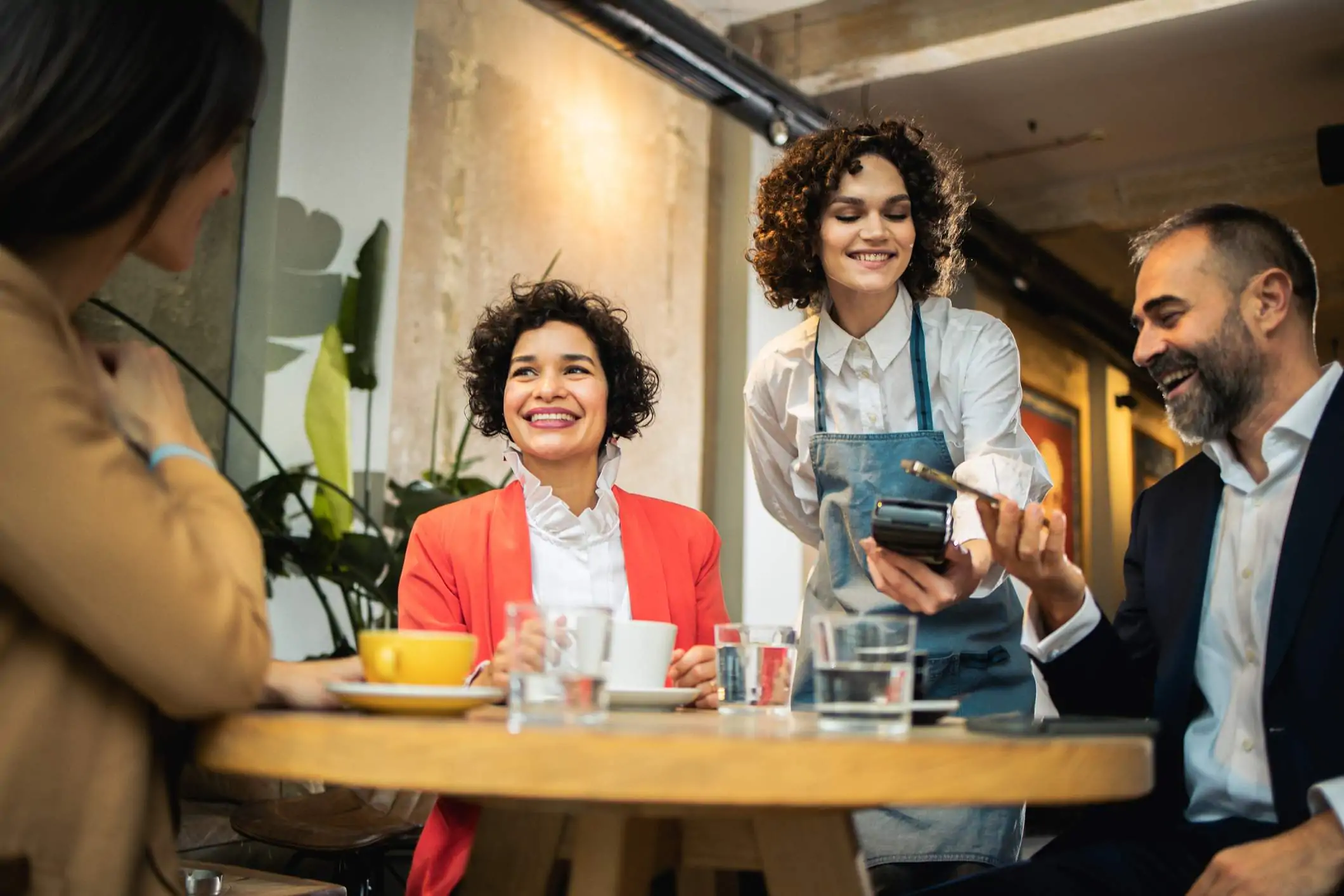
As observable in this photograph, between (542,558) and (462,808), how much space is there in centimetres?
59

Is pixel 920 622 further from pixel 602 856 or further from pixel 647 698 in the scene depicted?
pixel 602 856

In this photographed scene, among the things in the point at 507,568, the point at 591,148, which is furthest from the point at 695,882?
the point at 591,148

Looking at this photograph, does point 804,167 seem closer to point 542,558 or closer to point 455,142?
point 542,558

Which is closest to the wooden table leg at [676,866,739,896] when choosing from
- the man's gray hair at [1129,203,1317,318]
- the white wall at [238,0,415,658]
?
the man's gray hair at [1129,203,1317,318]

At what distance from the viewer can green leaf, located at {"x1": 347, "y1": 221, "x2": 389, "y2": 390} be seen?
388 cm

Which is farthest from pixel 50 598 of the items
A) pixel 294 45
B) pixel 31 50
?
pixel 294 45

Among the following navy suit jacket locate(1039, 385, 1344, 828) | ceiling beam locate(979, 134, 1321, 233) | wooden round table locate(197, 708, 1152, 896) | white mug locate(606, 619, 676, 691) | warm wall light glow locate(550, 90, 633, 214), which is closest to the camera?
wooden round table locate(197, 708, 1152, 896)

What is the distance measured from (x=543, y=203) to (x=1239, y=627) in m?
3.86

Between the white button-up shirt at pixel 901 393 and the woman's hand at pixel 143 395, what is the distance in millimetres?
1425

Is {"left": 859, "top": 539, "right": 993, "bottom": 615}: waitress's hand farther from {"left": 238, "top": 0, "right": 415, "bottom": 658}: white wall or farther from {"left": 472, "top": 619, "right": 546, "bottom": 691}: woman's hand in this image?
{"left": 238, "top": 0, "right": 415, "bottom": 658}: white wall

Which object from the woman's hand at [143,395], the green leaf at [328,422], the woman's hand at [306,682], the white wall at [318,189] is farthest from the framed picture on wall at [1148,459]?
the woman's hand at [143,395]

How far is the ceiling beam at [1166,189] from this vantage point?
23.3 ft

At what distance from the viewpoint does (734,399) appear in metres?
6.05

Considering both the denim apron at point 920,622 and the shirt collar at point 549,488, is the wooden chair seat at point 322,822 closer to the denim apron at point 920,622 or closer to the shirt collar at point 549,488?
the shirt collar at point 549,488
